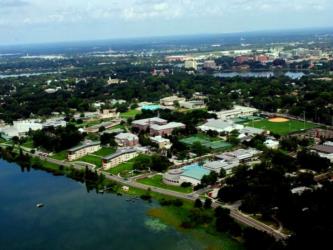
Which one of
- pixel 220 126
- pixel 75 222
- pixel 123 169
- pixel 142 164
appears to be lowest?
pixel 75 222

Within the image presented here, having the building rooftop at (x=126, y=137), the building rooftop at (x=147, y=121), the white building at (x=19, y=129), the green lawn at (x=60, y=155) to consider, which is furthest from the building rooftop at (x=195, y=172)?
the white building at (x=19, y=129)

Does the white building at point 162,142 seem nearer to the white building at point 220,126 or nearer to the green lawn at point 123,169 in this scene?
the green lawn at point 123,169

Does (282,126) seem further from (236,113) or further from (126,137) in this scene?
(126,137)

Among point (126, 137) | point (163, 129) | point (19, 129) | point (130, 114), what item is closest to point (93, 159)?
point (126, 137)

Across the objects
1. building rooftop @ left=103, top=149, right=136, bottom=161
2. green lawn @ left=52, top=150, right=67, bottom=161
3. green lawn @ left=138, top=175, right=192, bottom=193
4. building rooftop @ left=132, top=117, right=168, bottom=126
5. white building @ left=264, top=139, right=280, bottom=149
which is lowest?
green lawn @ left=52, top=150, right=67, bottom=161

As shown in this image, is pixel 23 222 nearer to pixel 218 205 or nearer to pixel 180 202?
pixel 180 202

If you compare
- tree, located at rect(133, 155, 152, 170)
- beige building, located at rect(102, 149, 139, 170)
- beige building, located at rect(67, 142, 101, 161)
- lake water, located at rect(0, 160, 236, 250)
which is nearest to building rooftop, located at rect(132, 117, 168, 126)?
beige building, located at rect(67, 142, 101, 161)

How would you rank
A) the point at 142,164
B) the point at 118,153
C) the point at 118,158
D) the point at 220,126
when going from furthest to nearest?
the point at 220,126 < the point at 118,153 < the point at 118,158 < the point at 142,164

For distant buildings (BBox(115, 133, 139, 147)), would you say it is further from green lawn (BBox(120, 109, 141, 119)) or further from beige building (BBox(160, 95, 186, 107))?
beige building (BBox(160, 95, 186, 107))

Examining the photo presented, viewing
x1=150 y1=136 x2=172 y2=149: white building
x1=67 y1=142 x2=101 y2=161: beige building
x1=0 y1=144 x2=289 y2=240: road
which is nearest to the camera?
x1=0 y1=144 x2=289 y2=240: road
